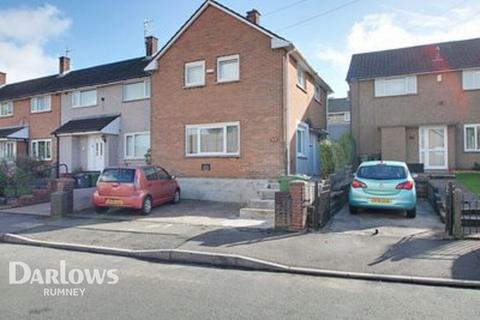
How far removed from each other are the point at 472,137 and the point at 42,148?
26252 millimetres

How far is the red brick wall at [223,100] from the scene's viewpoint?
1498 cm

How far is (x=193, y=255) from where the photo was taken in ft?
25.3

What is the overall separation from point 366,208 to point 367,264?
4.91m

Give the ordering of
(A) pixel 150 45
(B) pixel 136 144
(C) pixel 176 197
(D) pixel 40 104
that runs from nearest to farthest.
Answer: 1. (C) pixel 176 197
2. (B) pixel 136 144
3. (A) pixel 150 45
4. (D) pixel 40 104

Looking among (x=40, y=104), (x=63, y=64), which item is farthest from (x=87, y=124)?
(x=63, y=64)

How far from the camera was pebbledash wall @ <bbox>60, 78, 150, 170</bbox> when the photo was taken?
20.6 meters

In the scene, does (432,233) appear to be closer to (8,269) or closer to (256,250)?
(256,250)

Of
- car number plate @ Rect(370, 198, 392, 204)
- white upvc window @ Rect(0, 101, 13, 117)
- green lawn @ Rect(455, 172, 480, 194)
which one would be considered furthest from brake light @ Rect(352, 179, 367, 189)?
white upvc window @ Rect(0, 101, 13, 117)

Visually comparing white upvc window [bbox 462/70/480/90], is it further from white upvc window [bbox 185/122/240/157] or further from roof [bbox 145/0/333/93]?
white upvc window [bbox 185/122/240/157]

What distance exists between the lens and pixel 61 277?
6480 mm

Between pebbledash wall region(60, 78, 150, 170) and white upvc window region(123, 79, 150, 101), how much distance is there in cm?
23

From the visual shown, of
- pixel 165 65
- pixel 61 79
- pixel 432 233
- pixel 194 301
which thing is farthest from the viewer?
pixel 61 79

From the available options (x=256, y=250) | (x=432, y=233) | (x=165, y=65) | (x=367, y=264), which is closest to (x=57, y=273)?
(x=256, y=250)

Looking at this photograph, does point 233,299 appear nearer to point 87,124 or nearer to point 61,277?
point 61,277
